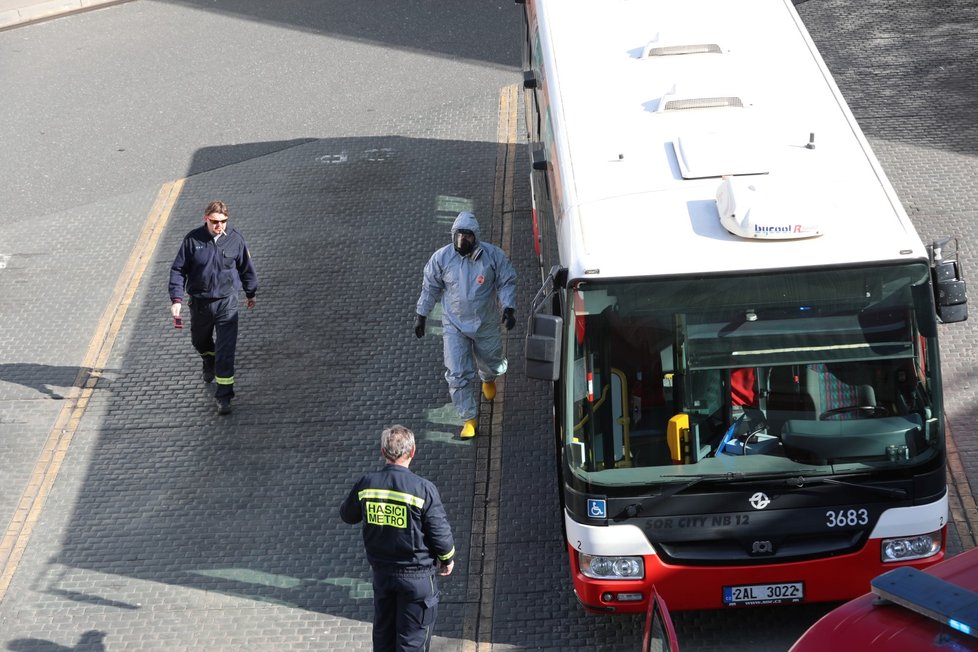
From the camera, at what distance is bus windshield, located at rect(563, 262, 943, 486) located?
6.73 m

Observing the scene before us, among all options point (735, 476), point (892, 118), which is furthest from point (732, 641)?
point (892, 118)

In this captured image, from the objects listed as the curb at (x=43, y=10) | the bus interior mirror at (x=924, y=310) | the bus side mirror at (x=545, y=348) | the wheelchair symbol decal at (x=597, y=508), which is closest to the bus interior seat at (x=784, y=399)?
the bus interior mirror at (x=924, y=310)

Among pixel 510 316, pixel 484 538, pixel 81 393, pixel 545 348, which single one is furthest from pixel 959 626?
pixel 81 393

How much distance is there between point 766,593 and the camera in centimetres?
708

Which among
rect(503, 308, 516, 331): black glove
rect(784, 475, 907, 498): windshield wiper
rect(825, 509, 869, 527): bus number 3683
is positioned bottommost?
rect(825, 509, 869, 527): bus number 3683

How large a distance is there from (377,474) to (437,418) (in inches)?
119

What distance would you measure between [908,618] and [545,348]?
2301 mm

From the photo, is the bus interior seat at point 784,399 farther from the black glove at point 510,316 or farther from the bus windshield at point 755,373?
the black glove at point 510,316

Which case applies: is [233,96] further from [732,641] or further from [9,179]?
[732,641]

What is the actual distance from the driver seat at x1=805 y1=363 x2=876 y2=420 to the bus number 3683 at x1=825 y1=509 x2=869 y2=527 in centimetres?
51

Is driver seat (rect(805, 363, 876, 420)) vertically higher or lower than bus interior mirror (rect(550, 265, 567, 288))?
lower

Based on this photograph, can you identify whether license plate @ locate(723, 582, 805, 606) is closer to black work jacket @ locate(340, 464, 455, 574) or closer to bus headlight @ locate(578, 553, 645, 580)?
bus headlight @ locate(578, 553, 645, 580)

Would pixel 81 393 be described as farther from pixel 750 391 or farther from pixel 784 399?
pixel 784 399

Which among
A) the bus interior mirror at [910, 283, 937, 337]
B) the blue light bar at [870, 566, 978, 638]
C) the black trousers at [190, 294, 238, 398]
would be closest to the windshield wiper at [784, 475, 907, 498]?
the bus interior mirror at [910, 283, 937, 337]
